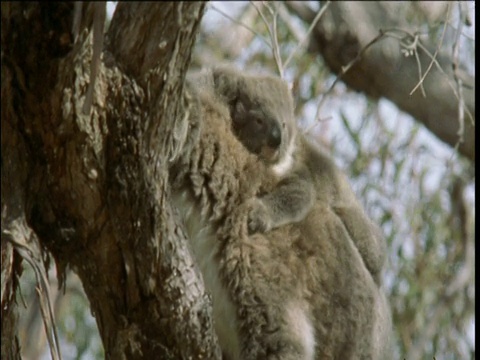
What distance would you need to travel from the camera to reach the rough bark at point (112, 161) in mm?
2506

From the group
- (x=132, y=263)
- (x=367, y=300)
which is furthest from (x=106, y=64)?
(x=367, y=300)

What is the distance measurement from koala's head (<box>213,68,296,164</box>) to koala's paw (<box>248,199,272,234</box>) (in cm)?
29

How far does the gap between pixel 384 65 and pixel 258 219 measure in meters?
4.32

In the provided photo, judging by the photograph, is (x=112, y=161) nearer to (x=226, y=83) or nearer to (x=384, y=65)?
(x=226, y=83)

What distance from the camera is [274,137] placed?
4.24 meters

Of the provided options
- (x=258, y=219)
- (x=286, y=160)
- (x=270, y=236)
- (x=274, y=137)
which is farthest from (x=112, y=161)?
(x=286, y=160)

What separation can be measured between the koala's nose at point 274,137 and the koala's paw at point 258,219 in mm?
362

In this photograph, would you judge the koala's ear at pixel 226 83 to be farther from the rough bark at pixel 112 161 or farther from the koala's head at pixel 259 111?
the rough bark at pixel 112 161

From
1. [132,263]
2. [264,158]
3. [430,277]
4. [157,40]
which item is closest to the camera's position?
[157,40]

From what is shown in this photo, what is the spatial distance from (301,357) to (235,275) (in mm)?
390

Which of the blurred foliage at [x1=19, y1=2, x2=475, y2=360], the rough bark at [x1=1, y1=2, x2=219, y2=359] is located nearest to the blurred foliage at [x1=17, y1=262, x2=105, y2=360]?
the blurred foliage at [x1=19, y1=2, x2=475, y2=360]

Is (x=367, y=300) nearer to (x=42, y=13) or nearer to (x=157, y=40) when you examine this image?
(x=157, y=40)

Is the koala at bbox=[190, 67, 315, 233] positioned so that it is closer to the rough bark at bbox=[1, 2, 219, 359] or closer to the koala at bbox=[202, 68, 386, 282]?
the koala at bbox=[202, 68, 386, 282]

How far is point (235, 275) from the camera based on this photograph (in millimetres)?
3812
